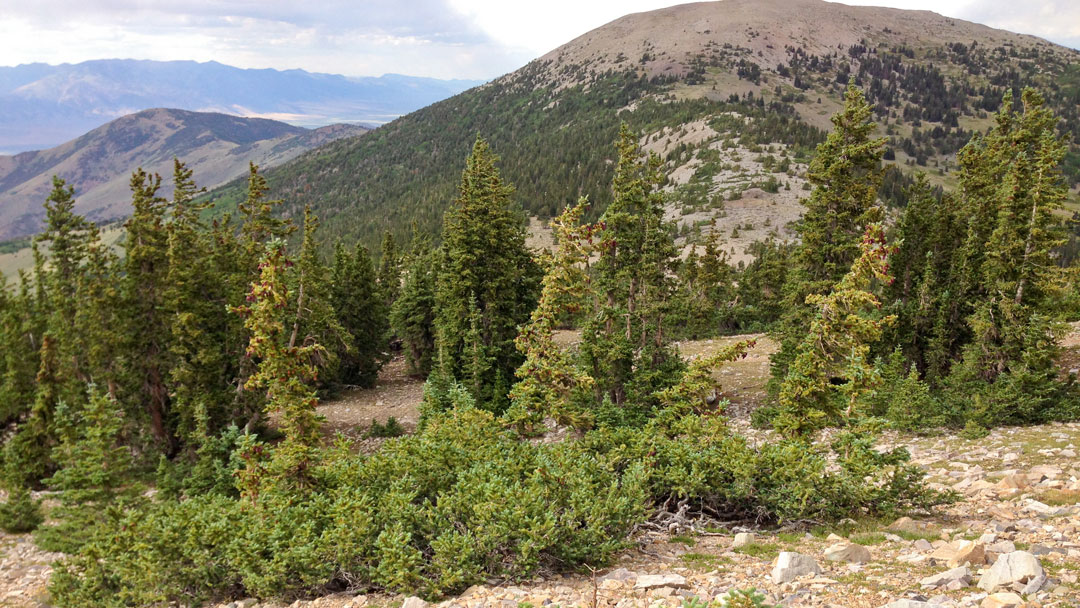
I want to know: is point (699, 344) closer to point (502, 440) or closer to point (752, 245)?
point (502, 440)

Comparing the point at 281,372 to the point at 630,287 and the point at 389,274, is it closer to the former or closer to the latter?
the point at 630,287

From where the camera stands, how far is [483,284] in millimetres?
28203

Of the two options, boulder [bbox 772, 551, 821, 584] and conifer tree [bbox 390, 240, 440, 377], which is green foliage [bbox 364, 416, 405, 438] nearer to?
conifer tree [bbox 390, 240, 440, 377]

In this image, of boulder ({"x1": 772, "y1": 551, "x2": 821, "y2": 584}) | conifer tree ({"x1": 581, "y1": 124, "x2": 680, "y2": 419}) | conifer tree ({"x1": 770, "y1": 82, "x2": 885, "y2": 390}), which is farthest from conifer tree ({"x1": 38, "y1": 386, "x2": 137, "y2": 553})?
conifer tree ({"x1": 770, "y1": 82, "x2": 885, "y2": 390})

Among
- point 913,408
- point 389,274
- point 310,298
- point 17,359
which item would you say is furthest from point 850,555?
point 389,274

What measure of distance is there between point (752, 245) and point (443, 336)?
171 feet

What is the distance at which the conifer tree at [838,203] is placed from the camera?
2019 centimetres

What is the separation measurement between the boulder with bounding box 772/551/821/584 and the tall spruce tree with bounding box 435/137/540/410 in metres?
19.2

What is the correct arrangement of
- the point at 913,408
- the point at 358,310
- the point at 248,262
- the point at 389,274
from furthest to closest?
the point at 389,274
the point at 358,310
the point at 248,262
the point at 913,408

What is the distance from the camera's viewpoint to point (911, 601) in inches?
257

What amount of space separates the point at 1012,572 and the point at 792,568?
254cm

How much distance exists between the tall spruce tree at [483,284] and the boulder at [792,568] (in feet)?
63.0

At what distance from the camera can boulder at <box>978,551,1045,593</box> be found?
6.86 metres

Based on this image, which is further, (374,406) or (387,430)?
(374,406)
